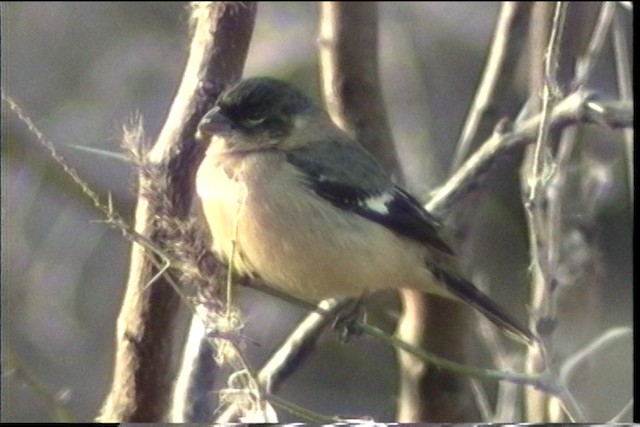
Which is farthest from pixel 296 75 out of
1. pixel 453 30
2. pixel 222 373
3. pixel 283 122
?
pixel 222 373

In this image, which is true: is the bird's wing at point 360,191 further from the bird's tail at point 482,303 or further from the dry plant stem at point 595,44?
the dry plant stem at point 595,44

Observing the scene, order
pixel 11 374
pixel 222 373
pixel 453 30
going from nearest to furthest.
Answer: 1. pixel 222 373
2. pixel 11 374
3. pixel 453 30

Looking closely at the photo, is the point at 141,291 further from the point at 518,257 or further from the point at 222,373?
the point at 518,257

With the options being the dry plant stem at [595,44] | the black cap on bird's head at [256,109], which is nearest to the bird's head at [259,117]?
the black cap on bird's head at [256,109]

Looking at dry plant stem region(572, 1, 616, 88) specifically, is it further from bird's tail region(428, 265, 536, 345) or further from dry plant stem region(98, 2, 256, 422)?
dry plant stem region(98, 2, 256, 422)

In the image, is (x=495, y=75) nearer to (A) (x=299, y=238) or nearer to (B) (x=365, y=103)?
(B) (x=365, y=103)

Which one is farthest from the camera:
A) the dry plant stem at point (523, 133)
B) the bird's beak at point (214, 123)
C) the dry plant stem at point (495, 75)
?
the dry plant stem at point (495, 75)

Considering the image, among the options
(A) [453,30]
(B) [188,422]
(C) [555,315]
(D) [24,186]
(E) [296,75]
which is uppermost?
(A) [453,30]
